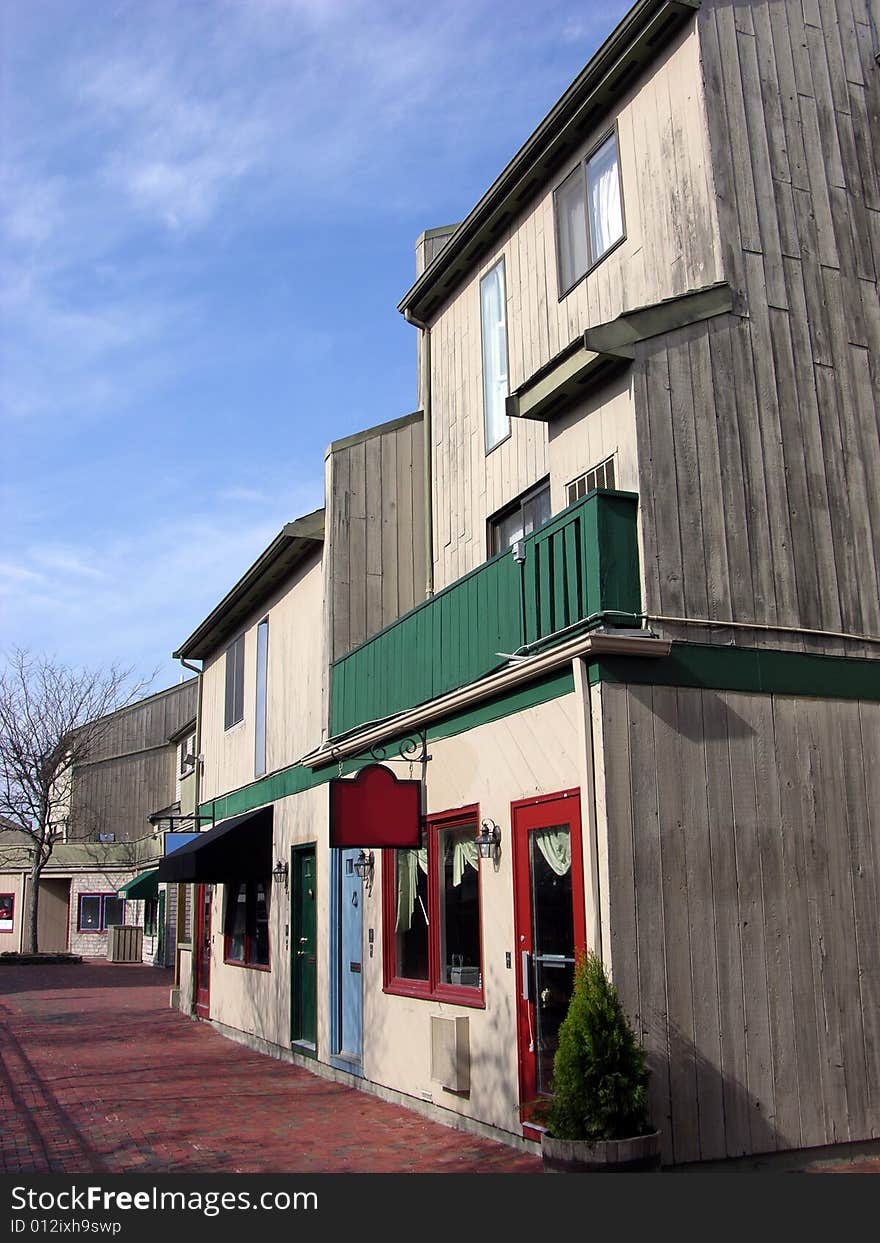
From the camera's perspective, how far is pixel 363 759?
1260 centimetres

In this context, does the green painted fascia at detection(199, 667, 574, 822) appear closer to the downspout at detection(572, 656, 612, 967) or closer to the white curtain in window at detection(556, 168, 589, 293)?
the downspout at detection(572, 656, 612, 967)

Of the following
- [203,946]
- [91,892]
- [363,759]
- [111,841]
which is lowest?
[203,946]

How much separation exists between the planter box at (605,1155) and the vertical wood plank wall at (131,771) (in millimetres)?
37318

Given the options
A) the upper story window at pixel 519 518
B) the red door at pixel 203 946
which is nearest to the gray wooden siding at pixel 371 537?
the upper story window at pixel 519 518

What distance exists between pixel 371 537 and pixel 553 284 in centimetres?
381

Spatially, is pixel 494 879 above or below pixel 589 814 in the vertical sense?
below

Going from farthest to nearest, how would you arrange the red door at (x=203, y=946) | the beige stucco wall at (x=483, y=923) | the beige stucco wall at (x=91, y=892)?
the beige stucco wall at (x=91, y=892)
the red door at (x=203, y=946)
the beige stucco wall at (x=483, y=923)

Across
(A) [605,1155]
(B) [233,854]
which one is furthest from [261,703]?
(A) [605,1155]

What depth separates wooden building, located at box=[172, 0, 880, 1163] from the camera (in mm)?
7809

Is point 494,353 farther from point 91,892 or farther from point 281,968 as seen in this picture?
point 91,892

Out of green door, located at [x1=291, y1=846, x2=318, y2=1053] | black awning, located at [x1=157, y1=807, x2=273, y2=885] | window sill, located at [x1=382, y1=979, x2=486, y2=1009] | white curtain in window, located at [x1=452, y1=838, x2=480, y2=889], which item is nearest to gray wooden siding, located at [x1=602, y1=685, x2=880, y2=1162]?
window sill, located at [x1=382, y1=979, x2=486, y2=1009]

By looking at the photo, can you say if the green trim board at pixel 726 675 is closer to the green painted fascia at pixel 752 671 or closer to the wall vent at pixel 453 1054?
the green painted fascia at pixel 752 671

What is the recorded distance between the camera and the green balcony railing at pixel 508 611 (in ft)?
26.9

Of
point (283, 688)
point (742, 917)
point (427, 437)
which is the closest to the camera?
point (742, 917)
